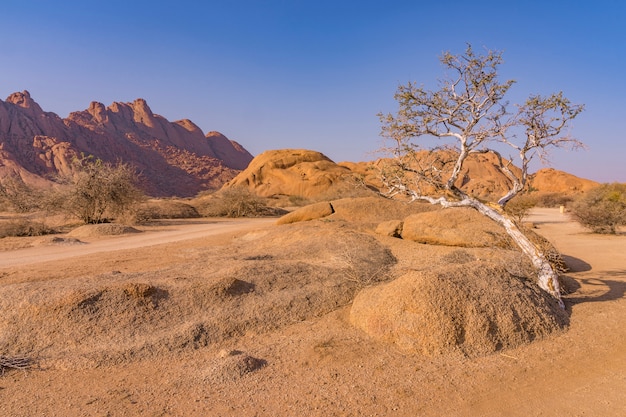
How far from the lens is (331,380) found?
3.53 meters

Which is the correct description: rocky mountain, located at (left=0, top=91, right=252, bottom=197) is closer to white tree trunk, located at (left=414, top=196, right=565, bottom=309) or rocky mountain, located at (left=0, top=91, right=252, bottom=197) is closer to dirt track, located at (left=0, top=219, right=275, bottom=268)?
dirt track, located at (left=0, top=219, right=275, bottom=268)

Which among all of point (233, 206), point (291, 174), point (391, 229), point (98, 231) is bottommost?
point (98, 231)

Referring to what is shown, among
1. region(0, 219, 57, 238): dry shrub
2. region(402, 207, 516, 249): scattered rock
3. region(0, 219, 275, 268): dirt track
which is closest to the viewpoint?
region(402, 207, 516, 249): scattered rock

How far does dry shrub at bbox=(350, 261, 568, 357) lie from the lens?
163 inches

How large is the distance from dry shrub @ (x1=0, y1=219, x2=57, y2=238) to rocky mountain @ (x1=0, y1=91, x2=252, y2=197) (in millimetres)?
35360

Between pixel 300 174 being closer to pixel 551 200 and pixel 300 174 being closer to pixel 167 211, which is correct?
pixel 167 211

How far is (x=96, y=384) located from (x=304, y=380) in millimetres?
1661

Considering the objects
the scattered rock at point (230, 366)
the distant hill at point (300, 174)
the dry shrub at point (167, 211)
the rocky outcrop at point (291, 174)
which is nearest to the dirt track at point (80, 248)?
the dry shrub at point (167, 211)

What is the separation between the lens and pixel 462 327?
4242 mm

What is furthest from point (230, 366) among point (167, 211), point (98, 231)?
point (167, 211)

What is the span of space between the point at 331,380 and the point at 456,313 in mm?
1561

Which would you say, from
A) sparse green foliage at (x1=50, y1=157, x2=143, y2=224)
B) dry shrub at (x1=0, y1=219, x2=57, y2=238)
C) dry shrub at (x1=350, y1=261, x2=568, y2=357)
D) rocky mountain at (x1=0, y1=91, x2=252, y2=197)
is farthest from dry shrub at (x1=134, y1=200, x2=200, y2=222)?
rocky mountain at (x1=0, y1=91, x2=252, y2=197)

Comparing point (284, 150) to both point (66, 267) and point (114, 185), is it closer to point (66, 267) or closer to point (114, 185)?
point (114, 185)

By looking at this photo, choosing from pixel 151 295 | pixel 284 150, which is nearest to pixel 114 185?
pixel 151 295
